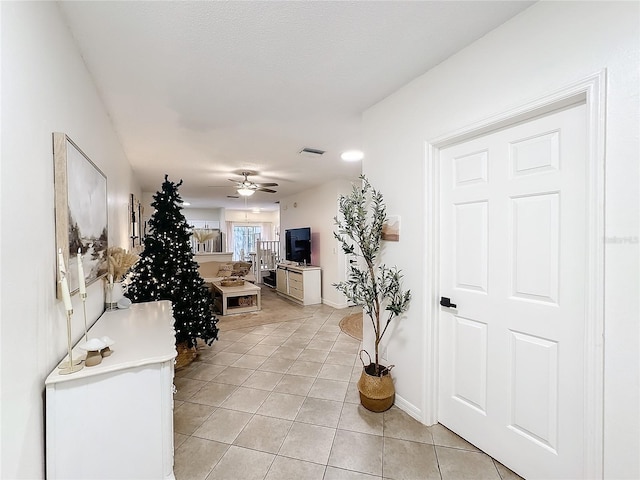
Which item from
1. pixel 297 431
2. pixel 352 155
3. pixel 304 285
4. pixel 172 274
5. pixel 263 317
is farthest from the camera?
pixel 304 285

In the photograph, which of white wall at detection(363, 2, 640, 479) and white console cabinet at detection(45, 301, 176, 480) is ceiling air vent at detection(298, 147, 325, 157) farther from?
white console cabinet at detection(45, 301, 176, 480)

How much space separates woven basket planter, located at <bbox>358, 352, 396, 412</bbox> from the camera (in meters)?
2.17

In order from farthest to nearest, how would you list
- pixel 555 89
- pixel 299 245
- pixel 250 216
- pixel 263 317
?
pixel 250 216 < pixel 299 245 < pixel 263 317 < pixel 555 89

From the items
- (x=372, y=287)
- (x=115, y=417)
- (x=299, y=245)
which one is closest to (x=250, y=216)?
(x=299, y=245)

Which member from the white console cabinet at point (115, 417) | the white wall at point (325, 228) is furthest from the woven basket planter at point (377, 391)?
the white wall at point (325, 228)

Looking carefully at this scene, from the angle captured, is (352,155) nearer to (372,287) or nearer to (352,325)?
(372,287)

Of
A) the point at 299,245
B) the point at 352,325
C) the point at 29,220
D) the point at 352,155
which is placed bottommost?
the point at 352,325

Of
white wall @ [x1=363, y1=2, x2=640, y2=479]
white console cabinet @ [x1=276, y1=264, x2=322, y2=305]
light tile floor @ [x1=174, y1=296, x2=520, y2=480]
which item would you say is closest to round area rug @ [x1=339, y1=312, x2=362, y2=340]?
light tile floor @ [x1=174, y1=296, x2=520, y2=480]

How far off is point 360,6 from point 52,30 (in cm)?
145

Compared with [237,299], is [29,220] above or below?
above

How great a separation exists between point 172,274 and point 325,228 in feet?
10.9

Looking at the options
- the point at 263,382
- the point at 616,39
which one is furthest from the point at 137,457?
the point at 616,39

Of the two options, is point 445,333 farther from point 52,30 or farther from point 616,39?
point 52,30

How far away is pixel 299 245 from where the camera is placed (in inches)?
254
